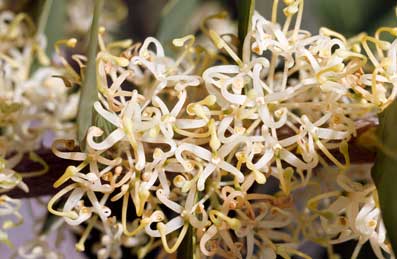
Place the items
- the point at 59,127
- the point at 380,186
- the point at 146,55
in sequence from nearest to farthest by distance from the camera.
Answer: the point at 380,186
the point at 146,55
the point at 59,127

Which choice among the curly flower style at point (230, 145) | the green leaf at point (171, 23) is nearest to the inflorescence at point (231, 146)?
the curly flower style at point (230, 145)

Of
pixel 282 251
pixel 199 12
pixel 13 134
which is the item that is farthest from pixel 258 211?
pixel 199 12

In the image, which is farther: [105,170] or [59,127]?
[59,127]

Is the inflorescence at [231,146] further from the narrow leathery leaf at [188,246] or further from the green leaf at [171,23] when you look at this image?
the green leaf at [171,23]

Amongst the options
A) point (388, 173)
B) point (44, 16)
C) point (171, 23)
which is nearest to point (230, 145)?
point (388, 173)

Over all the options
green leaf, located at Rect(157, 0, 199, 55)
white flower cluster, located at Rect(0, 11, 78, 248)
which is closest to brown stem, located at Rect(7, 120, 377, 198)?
white flower cluster, located at Rect(0, 11, 78, 248)

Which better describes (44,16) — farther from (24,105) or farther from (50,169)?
(50,169)

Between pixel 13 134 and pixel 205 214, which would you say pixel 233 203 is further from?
pixel 13 134

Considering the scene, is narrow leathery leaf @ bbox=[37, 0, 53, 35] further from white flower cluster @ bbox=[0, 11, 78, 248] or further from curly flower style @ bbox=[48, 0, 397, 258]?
curly flower style @ bbox=[48, 0, 397, 258]

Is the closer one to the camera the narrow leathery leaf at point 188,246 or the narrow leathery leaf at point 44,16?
the narrow leathery leaf at point 188,246
